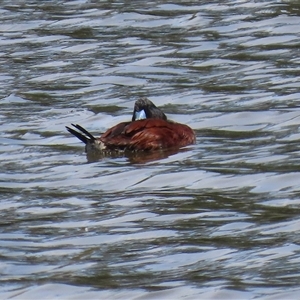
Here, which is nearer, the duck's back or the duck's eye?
the duck's back

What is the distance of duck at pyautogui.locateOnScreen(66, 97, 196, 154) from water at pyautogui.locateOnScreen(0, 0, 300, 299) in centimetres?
16

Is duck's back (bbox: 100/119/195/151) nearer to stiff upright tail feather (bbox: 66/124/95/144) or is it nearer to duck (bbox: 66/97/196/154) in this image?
duck (bbox: 66/97/196/154)

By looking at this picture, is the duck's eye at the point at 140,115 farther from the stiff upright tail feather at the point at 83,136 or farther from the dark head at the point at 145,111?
the stiff upright tail feather at the point at 83,136

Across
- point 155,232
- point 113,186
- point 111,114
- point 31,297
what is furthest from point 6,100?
point 31,297

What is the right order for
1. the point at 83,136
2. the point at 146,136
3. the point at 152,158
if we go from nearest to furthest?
the point at 152,158 < the point at 83,136 < the point at 146,136

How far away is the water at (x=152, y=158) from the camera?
693cm

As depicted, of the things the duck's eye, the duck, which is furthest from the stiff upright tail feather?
the duck's eye

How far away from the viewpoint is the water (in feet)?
22.7

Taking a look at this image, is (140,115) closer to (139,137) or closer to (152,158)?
(139,137)

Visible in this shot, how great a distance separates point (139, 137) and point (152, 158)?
423mm

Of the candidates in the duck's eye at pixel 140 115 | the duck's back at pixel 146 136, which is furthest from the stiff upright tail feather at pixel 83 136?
the duck's eye at pixel 140 115

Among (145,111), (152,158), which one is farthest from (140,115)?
(152,158)

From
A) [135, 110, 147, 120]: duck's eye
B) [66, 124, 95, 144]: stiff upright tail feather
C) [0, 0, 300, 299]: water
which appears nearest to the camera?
[0, 0, 300, 299]: water

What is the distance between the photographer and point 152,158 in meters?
10.6
